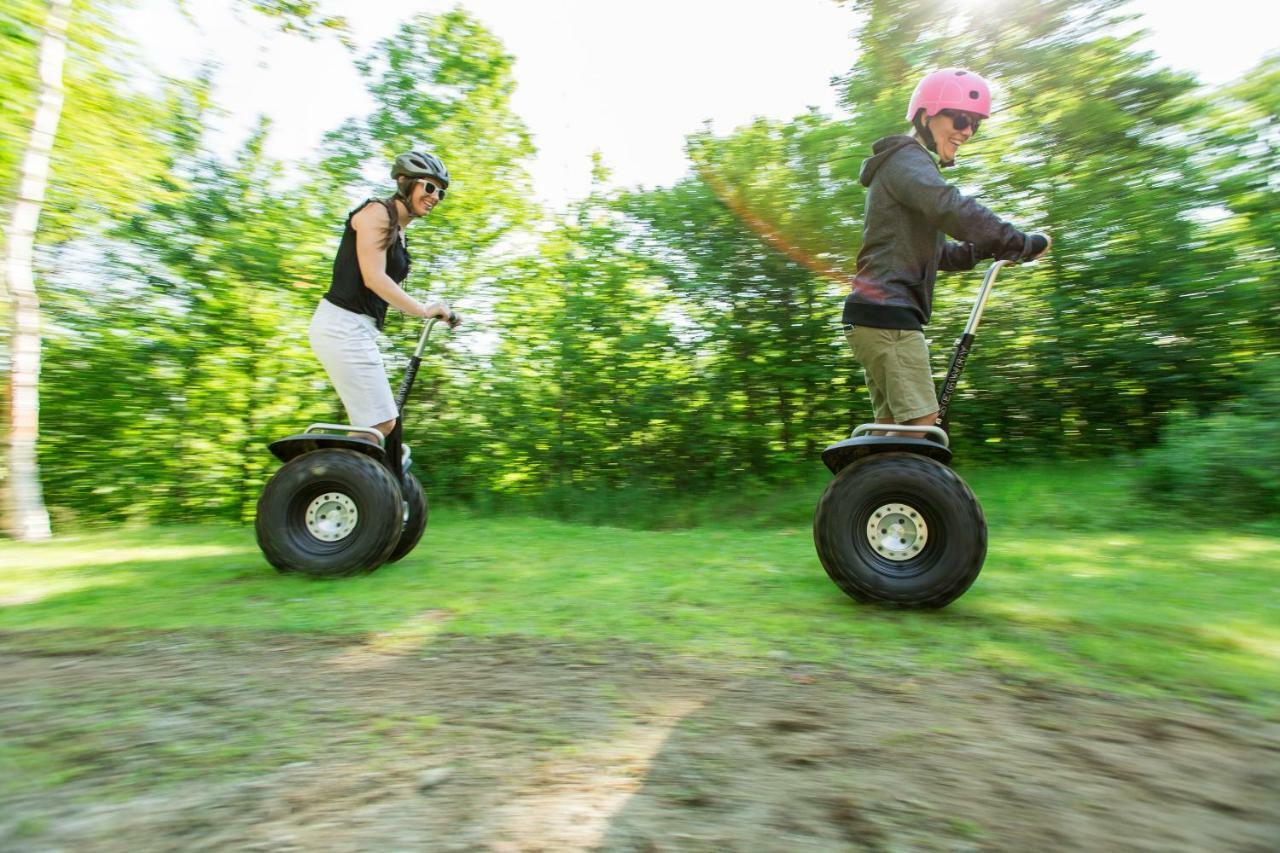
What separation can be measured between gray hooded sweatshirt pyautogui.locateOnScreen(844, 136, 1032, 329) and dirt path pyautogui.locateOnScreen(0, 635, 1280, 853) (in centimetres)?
183

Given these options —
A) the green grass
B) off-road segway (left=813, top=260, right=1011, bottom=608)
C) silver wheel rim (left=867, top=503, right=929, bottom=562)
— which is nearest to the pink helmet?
off-road segway (left=813, top=260, right=1011, bottom=608)

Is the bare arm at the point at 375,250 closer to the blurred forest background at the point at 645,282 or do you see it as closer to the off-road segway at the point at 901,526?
the off-road segway at the point at 901,526

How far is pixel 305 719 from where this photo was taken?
7.36ft

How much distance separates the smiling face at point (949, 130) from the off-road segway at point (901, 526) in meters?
1.45

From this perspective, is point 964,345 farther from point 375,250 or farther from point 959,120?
point 375,250

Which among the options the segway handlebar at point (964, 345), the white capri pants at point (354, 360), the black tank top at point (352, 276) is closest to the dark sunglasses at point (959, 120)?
the segway handlebar at point (964, 345)

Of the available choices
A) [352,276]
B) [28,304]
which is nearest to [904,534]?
[352,276]

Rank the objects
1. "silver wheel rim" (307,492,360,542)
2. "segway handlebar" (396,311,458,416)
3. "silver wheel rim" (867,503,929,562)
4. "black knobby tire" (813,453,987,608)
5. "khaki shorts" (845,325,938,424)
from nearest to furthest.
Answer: "black knobby tire" (813,453,987,608)
"silver wheel rim" (867,503,929,562)
"khaki shorts" (845,325,938,424)
"silver wheel rim" (307,492,360,542)
"segway handlebar" (396,311,458,416)

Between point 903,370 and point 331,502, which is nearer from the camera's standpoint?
point 903,370

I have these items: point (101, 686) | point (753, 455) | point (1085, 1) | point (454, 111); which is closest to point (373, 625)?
point (101, 686)

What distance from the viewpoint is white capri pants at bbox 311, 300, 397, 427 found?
14.4 ft

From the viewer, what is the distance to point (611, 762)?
1.94 m

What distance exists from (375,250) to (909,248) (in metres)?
2.85

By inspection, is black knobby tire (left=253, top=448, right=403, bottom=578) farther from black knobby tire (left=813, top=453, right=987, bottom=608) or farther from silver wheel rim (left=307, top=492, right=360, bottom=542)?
black knobby tire (left=813, top=453, right=987, bottom=608)
